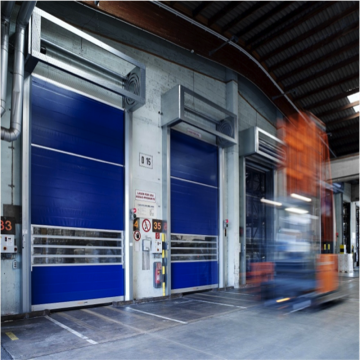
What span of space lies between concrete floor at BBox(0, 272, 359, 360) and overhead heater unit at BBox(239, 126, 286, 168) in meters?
6.19

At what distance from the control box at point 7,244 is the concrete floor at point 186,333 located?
4.41ft

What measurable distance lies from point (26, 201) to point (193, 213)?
5.44 meters

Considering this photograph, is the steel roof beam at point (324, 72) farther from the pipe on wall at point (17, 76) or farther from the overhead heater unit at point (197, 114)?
the pipe on wall at point (17, 76)

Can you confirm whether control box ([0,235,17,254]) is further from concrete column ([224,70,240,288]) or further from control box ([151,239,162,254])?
concrete column ([224,70,240,288])

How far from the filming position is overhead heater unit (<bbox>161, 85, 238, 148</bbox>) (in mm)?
9673

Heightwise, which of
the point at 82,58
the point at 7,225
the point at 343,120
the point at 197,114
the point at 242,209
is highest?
the point at 343,120

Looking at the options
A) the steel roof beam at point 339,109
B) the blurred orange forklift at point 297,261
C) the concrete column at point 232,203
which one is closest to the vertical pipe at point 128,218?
the blurred orange forklift at point 297,261

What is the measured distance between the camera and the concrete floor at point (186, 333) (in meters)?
4.65

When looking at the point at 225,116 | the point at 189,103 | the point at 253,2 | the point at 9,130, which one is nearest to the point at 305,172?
the point at 225,116

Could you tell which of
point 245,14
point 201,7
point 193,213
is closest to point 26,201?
point 193,213

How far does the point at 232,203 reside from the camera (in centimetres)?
1191

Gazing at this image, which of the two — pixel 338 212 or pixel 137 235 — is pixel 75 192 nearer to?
pixel 137 235

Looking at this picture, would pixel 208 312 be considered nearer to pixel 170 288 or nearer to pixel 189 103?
pixel 170 288

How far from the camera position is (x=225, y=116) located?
12.2 meters
